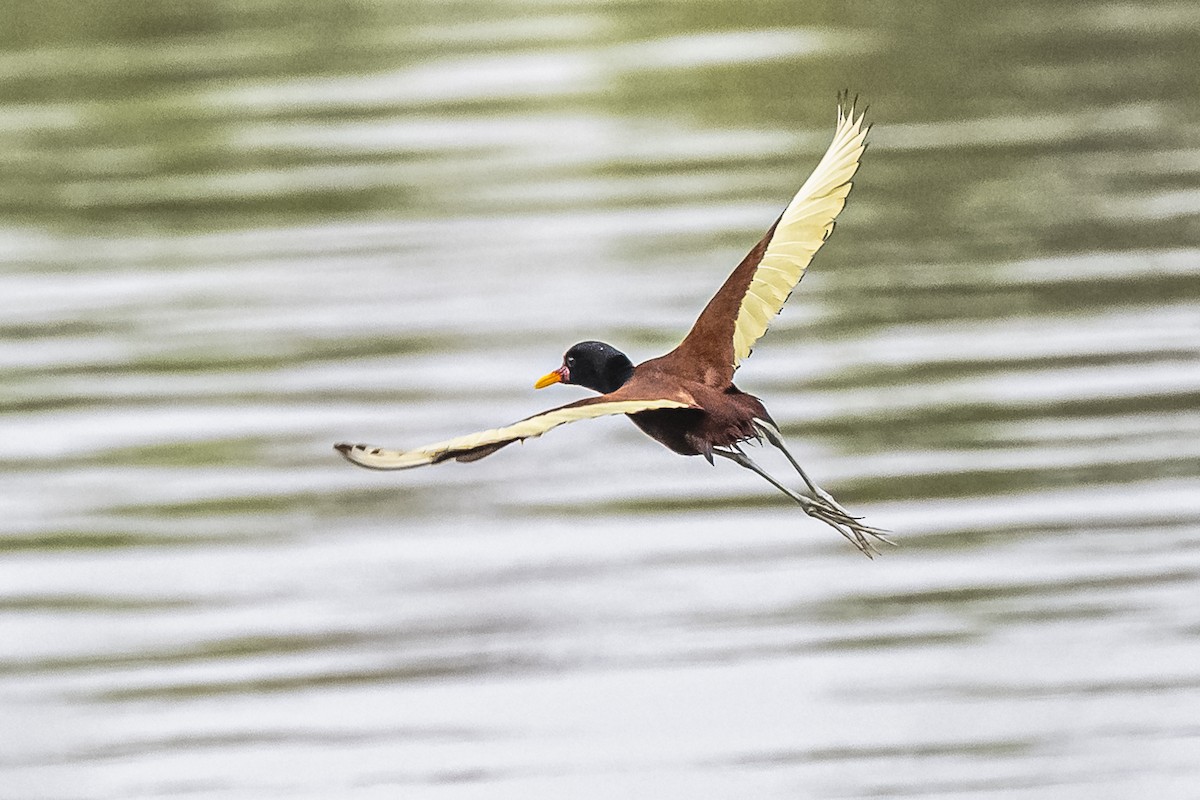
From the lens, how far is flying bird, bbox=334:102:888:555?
12.1 feet

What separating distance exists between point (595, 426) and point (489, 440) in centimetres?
608

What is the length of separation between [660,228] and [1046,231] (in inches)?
74.0

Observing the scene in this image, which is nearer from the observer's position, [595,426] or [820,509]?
[820,509]

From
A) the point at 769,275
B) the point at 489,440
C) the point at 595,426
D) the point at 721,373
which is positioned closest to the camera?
the point at 489,440

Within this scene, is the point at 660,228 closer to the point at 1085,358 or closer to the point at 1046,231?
the point at 1046,231

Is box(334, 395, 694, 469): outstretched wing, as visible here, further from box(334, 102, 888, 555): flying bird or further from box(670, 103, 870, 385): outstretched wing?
box(670, 103, 870, 385): outstretched wing

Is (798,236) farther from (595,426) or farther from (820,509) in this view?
(595,426)

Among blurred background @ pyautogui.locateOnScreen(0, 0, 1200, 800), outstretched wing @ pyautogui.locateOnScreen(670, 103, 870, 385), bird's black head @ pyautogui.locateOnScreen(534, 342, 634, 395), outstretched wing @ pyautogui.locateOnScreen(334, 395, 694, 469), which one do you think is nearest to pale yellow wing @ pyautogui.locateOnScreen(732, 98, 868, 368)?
outstretched wing @ pyautogui.locateOnScreen(670, 103, 870, 385)

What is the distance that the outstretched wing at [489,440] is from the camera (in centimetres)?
329

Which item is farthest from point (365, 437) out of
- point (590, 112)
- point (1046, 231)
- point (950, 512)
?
point (590, 112)

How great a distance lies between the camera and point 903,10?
1669cm

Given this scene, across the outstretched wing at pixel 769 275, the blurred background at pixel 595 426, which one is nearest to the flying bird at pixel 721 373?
the outstretched wing at pixel 769 275

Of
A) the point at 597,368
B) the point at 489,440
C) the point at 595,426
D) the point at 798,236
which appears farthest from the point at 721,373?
the point at 595,426

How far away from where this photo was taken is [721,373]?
4121mm
